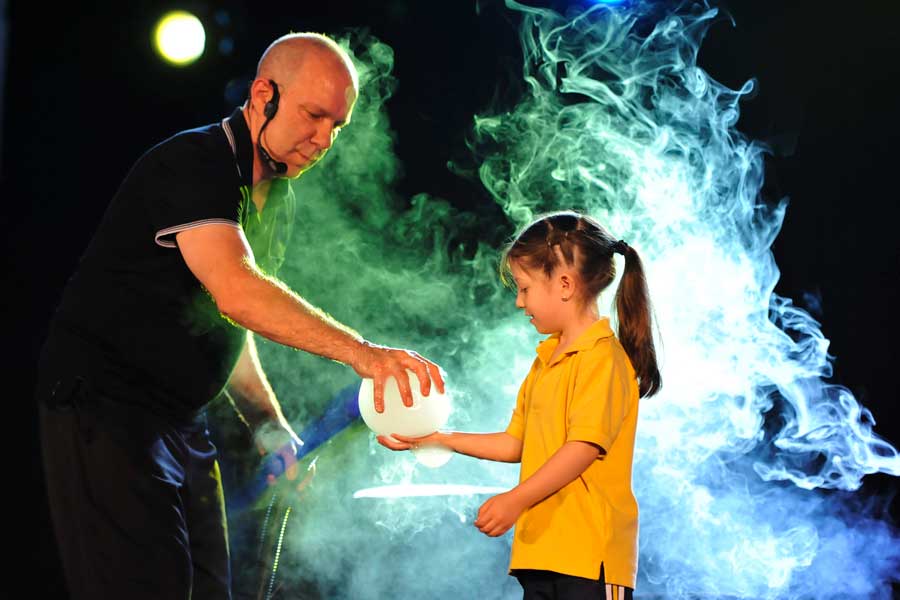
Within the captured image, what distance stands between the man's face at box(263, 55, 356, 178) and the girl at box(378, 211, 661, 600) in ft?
1.84

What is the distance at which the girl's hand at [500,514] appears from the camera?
5.45 ft

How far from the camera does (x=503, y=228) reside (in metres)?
3.64

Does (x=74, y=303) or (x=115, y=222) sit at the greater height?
(x=115, y=222)

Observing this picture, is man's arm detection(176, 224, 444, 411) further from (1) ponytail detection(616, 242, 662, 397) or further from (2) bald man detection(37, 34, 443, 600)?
(1) ponytail detection(616, 242, 662, 397)

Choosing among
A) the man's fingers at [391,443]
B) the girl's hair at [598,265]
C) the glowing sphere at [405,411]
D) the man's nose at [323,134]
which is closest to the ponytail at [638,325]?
the girl's hair at [598,265]

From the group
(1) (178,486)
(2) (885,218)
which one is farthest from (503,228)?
(1) (178,486)

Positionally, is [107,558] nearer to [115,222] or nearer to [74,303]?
[74,303]

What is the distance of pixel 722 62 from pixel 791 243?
0.83 m

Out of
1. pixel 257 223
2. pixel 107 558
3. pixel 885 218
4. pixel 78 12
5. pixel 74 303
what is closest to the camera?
pixel 107 558

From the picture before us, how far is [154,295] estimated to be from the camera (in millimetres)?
1794

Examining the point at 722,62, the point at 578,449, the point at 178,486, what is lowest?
the point at 178,486

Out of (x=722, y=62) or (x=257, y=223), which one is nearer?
(x=257, y=223)

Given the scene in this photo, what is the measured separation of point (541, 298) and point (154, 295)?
848 millimetres

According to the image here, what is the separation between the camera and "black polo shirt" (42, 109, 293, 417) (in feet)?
5.75
